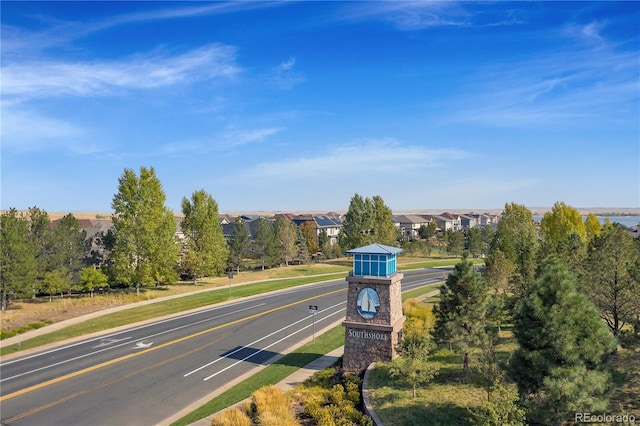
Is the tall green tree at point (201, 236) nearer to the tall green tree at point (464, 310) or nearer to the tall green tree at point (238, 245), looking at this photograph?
the tall green tree at point (238, 245)

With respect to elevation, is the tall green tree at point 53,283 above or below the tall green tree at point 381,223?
below

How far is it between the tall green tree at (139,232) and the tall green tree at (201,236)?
20.6 feet

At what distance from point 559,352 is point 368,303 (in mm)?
9960

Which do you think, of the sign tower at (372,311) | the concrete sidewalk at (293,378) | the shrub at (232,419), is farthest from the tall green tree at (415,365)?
the shrub at (232,419)

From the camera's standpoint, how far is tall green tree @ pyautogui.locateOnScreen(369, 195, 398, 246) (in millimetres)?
69438

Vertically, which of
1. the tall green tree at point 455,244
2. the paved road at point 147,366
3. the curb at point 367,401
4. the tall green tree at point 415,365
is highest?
the tall green tree at point 455,244

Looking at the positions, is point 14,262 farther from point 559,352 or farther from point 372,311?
point 559,352

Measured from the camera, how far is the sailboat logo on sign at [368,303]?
67.9 ft

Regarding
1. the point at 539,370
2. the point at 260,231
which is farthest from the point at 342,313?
the point at 260,231

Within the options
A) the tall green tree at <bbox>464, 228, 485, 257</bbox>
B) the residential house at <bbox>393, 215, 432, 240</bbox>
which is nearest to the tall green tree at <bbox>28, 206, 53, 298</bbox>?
the tall green tree at <bbox>464, 228, 485, 257</bbox>

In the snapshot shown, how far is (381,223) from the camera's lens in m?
70.9

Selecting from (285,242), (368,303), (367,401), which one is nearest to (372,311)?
(368,303)

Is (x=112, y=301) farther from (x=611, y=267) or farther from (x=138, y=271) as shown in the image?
(x=611, y=267)

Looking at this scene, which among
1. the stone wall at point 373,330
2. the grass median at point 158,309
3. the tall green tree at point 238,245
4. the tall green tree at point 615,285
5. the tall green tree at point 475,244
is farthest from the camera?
the tall green tree at point 475,244
